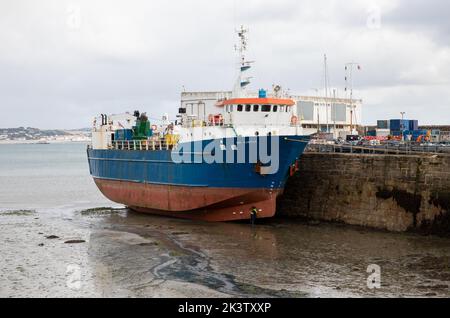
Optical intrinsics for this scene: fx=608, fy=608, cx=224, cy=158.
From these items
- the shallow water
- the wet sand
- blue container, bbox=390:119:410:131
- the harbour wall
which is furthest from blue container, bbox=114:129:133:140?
blue container, bbox=390:119:410:131

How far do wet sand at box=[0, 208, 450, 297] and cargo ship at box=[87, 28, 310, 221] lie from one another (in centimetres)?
123

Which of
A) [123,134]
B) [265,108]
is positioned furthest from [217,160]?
[123,134]

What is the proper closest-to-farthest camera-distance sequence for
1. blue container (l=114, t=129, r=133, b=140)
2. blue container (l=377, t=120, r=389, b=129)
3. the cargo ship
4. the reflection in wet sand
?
the reflection in wet sand
the cargo ship
blue container (l=114, t=129, r=133, b=140)
blue container (l=377, t=120, r=389, b=129)

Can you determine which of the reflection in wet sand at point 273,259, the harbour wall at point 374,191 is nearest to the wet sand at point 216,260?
the reflection in wet sand at point 273,259

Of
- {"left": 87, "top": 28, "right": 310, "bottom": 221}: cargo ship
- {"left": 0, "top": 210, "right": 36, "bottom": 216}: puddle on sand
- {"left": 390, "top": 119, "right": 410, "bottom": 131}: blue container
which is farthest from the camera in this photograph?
{"left": 390, "top": 119, "right": 410, "bottom": 131}: blue container

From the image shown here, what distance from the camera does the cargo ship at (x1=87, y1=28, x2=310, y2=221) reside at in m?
26.4

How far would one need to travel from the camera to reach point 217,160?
2700cm

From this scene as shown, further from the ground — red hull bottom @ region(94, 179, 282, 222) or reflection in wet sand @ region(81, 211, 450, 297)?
red hull bottom @ region(94, 179, 282, 222)

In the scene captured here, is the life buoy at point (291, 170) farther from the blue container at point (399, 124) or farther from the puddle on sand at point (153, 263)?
the blue container at point (399, 124)

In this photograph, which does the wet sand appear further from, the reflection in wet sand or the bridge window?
the bridge window

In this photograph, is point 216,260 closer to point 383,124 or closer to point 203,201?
point 203,201
